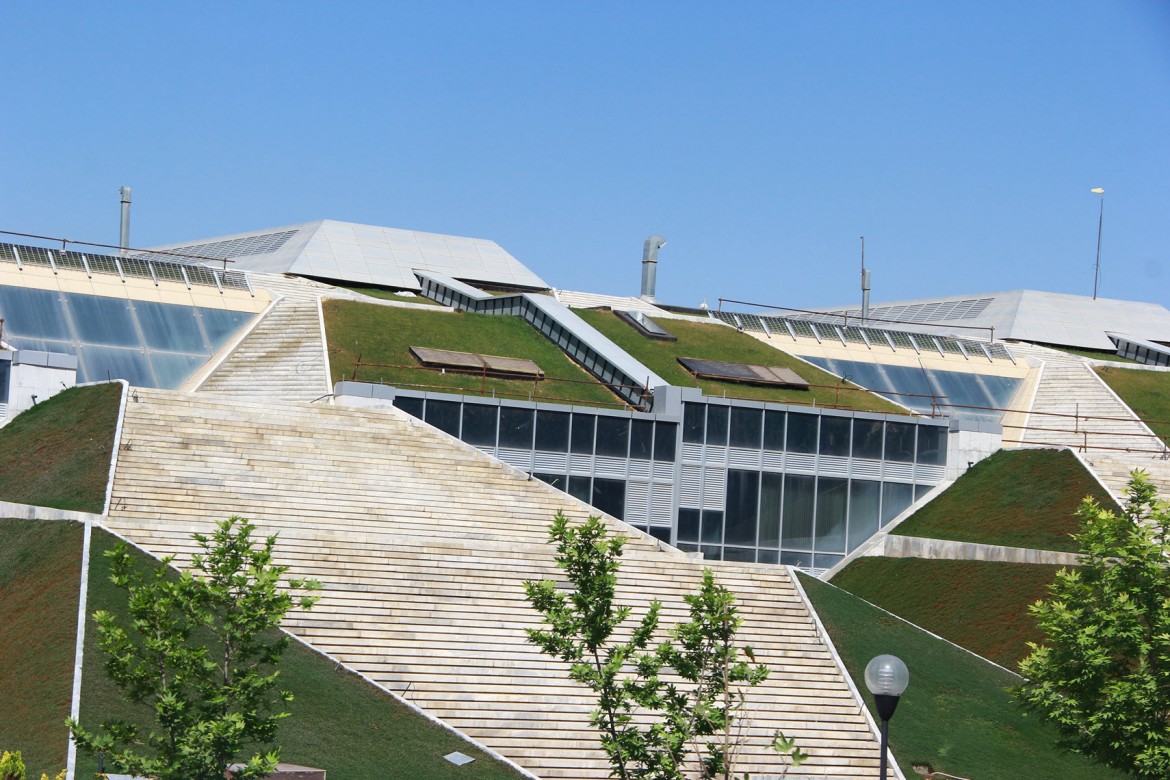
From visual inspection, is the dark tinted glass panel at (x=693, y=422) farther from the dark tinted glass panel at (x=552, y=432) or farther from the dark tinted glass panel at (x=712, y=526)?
the dark tinted glass panel at (x=552, y=432)

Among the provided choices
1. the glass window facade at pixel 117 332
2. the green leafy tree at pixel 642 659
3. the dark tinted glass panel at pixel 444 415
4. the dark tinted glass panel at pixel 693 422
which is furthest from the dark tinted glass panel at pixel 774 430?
the green leafy tree at pixel 642 659

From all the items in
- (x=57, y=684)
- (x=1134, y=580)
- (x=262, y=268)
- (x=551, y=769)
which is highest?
(x=262, y=268)

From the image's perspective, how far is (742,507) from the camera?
47375 millimetres

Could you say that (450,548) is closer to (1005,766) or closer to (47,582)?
(47,582)

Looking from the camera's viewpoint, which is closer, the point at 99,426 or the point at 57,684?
the point at 57,684

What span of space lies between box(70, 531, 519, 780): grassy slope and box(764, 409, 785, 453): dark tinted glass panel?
2094cm

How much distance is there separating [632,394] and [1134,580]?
22832 mm

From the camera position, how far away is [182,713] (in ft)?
61.4

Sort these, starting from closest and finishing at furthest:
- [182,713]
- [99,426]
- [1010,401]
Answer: [182,713], [99,426], [1010,401]

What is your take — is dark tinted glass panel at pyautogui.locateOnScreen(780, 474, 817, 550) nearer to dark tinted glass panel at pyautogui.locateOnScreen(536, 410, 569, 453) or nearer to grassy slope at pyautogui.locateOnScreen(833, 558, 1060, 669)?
grassy slope at pyautogui.locateOnScreen(833, 558, 1060, 669)

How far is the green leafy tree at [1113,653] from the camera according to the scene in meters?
27.1

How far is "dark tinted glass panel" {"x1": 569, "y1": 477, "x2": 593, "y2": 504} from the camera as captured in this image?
1786 inches

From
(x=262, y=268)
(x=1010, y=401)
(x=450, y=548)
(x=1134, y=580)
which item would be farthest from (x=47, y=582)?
(x=1010, y=401)

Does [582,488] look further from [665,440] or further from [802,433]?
[802,433]
